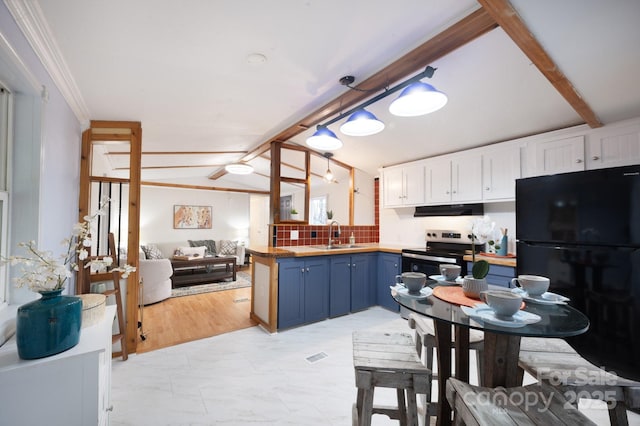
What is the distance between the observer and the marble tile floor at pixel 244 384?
176cm

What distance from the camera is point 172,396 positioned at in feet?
6.40

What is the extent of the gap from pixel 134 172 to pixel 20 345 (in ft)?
6.00

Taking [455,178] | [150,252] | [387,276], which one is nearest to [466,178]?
[455,178]

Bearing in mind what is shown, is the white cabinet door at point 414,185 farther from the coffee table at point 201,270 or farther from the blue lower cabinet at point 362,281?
the coffee table at point 201,270

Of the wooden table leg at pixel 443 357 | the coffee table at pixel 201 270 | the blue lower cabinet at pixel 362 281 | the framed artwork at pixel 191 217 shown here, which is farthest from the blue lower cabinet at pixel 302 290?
the framed artwork at pixel 191 217

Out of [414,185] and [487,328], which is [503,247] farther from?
[487,328]

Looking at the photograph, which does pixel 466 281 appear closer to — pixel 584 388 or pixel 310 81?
pixel 584 388

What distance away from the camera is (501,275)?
8.63 feet

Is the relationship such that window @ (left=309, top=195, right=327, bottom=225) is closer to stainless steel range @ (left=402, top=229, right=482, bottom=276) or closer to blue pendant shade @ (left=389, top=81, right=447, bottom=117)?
stainless steel range @ (left=402, top=229, right=482, bottom=276)

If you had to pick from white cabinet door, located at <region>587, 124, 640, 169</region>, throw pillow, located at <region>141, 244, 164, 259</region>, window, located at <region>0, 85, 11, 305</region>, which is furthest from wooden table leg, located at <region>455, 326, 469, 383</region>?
throw pillow, located at <region>141, 244, 164, 259</region>

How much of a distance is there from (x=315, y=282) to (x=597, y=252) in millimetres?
2544

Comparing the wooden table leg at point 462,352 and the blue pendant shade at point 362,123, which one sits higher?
the blue pendant shade at point 362,123

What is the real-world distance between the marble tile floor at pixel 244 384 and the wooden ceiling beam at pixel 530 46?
85.2 inches

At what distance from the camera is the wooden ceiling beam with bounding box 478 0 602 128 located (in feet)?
4.17
